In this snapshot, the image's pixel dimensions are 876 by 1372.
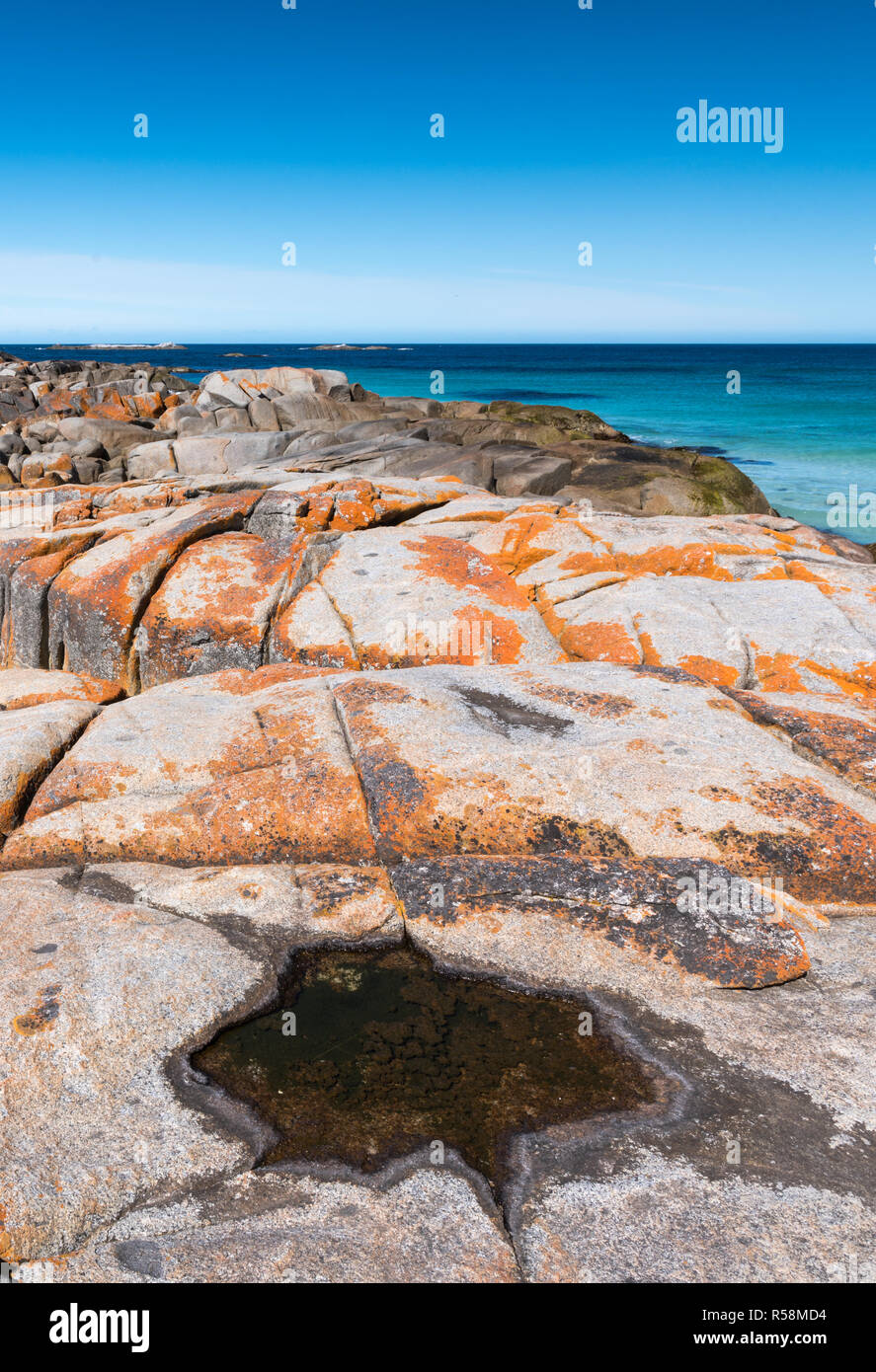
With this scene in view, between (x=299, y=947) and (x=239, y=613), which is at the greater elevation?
(x=239, y=613)

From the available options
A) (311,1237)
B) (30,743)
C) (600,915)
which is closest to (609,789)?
(600,915)

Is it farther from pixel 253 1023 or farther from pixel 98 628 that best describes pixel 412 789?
pixel 98 628

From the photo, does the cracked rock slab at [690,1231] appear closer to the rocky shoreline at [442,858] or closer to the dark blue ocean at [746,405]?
the rocky shoreline at [442,858]

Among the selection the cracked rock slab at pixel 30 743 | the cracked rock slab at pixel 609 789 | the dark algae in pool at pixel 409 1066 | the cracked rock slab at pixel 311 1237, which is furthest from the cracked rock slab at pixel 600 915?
the cracked rock slab at pixel 30 743

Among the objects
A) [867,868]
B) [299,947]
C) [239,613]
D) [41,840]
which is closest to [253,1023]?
[299,947]

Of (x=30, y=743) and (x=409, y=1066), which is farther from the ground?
(x=30, y=743)

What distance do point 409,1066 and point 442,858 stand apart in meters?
2.27

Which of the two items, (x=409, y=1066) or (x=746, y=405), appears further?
(x=746, y=405)

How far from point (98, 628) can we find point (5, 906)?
7.79m

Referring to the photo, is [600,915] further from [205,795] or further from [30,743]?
[30,743]

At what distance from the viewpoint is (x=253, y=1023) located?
20.1 ft

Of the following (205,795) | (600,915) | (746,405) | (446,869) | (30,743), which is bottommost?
(600,915)

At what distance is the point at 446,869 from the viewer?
24.8 ft

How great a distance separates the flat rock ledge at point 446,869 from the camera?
4500 mm
